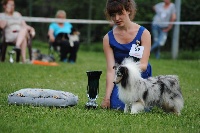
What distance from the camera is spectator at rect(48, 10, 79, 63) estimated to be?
571 inches

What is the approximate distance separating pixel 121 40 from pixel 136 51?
38 centimetres

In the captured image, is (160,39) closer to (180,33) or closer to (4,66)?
(180,33)

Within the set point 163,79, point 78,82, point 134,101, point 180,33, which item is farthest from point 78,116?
point 180,33

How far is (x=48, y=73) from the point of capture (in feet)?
36.3

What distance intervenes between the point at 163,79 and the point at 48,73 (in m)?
5.31

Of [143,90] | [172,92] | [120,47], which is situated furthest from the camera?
[120,47]

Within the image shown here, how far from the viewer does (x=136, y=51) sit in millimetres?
6387

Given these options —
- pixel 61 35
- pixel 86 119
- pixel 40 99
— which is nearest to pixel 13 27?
pixel 61 35

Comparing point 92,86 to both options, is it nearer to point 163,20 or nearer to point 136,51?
point 136,51

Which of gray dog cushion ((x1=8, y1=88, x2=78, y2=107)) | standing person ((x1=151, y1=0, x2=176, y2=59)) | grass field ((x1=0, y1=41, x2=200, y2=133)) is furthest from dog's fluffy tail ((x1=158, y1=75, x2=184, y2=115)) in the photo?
standing person ((x1=151, y1=0, x2=176, y2=59))

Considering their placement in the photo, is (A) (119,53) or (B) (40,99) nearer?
(B) (40,99)

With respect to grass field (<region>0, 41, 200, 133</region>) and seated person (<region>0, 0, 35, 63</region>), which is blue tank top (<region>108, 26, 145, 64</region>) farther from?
seated person (<region>0, 0, 35, 63</region>)

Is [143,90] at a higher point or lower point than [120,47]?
lower

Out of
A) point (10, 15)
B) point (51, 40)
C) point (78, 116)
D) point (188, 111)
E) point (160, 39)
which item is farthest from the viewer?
point (160, 39)
